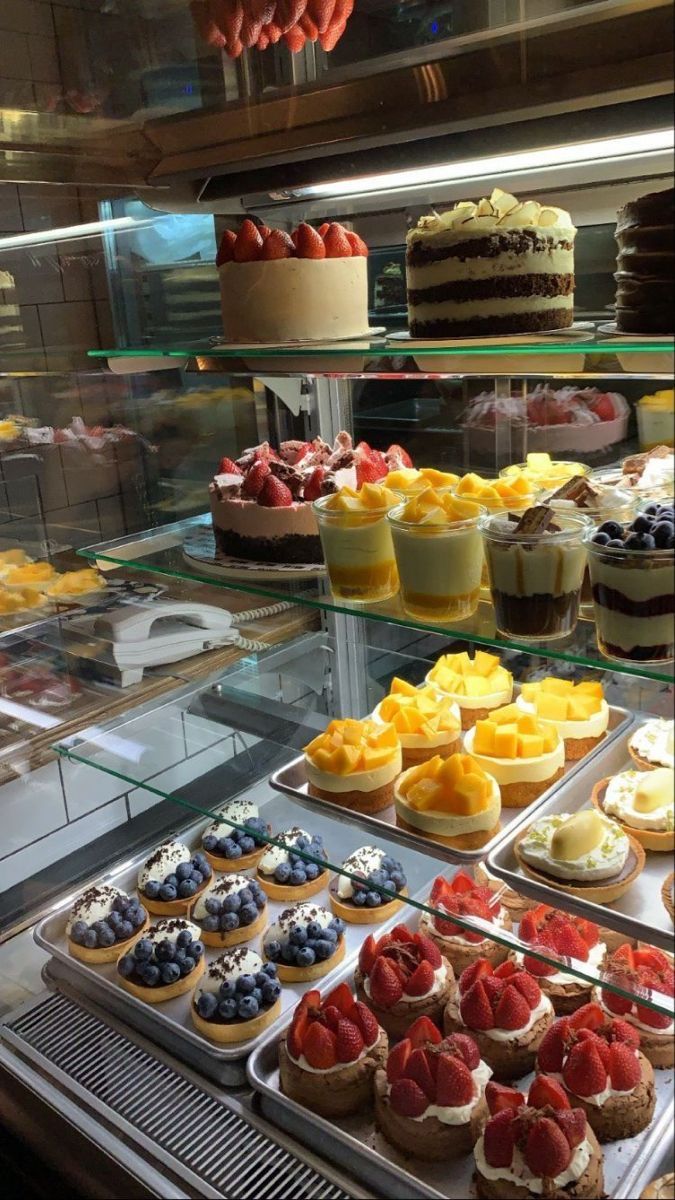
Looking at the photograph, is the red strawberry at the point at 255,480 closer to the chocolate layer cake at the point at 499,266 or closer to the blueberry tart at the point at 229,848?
the chocolate layer cake at the point at 499,266

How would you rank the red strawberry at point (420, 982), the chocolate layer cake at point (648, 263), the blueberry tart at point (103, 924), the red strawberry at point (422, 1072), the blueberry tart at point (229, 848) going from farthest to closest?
the blueberry tart at point (229, 848) < the blueberry tart at point (103, 924) < the red strawberry at point (420, 982) < the red strawberry at point (422, 1072) < the chocolate layer cake at point (648, 263)

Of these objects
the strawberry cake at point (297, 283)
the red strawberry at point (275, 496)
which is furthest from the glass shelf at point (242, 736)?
the strawberry cake at point (297, 283)

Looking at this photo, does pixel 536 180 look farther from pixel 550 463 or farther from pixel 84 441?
pixel 84 441

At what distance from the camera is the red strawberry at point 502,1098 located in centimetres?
168

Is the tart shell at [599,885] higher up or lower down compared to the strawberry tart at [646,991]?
higher up

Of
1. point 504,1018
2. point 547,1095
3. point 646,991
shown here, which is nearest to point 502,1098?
point 547,1095

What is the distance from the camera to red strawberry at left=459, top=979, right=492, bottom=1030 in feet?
6.12

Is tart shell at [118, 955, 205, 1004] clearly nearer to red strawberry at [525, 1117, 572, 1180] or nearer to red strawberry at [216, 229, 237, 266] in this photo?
red strawberry at [525, 1117, 572, 1180]

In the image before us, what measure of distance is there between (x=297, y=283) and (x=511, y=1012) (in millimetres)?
1360

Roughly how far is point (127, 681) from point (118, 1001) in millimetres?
723

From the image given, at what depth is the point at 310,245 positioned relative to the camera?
4.95ft

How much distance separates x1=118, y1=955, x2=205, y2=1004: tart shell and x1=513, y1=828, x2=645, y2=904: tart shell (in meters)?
1.01

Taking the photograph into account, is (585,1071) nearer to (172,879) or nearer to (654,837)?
(654,837)

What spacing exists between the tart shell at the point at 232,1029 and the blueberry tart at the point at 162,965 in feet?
0.44
